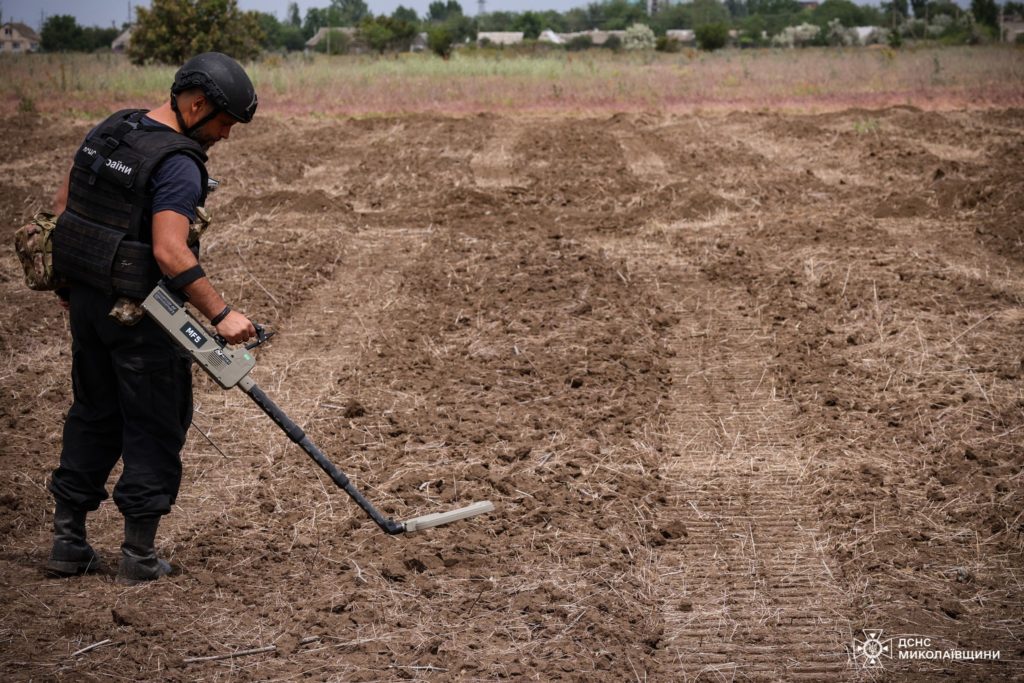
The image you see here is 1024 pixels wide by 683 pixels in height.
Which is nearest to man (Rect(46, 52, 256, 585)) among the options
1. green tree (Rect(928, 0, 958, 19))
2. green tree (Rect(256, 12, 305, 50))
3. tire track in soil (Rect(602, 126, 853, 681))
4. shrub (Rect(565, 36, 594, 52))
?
tire track in soil (Rect(602, 126, 853, 681))

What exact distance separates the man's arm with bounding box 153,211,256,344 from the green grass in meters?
17.8

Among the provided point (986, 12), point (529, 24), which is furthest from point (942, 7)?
point (529, 24)

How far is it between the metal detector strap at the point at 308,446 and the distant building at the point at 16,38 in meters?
19.7

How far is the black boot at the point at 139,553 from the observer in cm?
420

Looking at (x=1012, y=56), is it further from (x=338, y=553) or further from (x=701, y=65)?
(x=338, y=553)

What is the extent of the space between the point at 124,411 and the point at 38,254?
70 cm

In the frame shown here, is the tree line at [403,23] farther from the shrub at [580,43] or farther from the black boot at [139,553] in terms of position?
the black boot at [139,553]

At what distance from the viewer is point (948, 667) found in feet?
12.8

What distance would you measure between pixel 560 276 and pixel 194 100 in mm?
4619

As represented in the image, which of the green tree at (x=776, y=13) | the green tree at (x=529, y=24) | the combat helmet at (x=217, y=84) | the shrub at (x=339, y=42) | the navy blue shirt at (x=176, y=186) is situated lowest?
the navy blue shirt at (x=176, y=186)

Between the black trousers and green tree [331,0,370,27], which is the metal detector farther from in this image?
green tree [331,0,370,27]

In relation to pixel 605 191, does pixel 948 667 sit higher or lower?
lower

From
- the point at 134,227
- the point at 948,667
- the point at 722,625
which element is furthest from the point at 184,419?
the point at 948,667

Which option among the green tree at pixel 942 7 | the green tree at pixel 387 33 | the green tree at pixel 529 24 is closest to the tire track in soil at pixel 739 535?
the green tree at pixel 387 33
